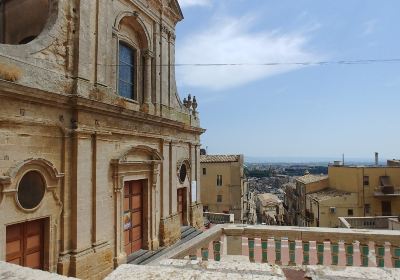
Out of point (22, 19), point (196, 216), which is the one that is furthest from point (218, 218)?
point (22, 19)

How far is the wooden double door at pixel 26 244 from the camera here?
24.8ft

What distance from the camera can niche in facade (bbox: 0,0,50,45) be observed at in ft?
34.2

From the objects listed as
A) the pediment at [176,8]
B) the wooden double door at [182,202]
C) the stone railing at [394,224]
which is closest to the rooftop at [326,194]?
the stone railing at [394,224]

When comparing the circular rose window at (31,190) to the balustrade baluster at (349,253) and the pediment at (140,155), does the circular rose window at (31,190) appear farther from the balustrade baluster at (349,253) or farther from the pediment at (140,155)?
the balustrade baluster at (349,253)

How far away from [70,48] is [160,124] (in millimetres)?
5036

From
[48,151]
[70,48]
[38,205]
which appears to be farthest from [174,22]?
[38,205]

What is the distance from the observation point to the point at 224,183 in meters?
38.1

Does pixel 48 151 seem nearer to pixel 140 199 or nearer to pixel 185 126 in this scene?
pixel 140 199

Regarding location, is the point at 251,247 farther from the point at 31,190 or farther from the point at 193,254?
the point at 31,190

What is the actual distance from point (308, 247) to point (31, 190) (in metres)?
6.54

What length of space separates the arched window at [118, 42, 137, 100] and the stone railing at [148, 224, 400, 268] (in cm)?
718

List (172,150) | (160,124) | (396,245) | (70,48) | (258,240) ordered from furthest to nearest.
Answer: (172,150), (160,124), (70,48), (258,240), (396,245)

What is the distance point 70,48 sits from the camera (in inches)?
372

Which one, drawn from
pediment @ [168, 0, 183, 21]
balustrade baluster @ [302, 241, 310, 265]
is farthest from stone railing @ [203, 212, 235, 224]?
balustrade baluster @ [302, 241, 310, 265]
